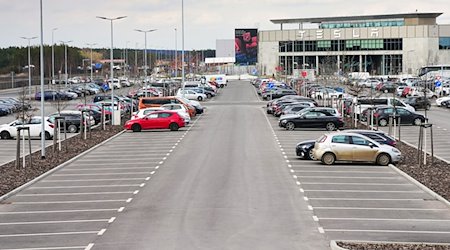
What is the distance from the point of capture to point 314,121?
49.8m

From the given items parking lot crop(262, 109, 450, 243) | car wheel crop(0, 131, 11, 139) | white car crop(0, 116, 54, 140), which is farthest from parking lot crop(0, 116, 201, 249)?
car wheel crop(0, 131, 11, 139)

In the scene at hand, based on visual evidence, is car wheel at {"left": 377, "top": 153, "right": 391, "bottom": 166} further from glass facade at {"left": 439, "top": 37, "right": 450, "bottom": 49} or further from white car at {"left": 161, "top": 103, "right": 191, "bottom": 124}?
glass facade at {"left": 439, "top": 37, "right": 450, "bottom": 49}

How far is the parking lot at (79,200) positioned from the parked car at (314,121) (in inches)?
485

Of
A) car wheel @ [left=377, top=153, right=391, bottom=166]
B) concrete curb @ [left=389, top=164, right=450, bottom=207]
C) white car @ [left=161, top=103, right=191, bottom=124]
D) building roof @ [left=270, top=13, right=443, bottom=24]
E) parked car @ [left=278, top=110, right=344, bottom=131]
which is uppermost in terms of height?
building roof @ [left=270, top=13, right=443, bottom=24]

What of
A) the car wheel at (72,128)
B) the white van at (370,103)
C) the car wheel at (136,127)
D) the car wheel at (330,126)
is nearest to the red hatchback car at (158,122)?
the car wheel at (136,127)

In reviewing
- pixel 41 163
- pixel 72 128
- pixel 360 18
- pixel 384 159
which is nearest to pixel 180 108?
pixel 72 128

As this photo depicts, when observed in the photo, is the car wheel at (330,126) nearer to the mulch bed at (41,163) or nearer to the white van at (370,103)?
the white van at (370,103)

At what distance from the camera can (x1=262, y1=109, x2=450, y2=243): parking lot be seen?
757 inches

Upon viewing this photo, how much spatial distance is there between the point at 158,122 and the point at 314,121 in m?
9.41

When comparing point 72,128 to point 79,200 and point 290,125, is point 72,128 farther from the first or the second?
point 79,200

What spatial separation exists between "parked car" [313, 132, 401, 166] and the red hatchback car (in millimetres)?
18187

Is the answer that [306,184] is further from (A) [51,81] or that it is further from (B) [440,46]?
(B) [440,46]

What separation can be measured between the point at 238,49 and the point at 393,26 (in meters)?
53.5

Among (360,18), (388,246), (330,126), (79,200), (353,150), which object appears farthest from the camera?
(360,18)
